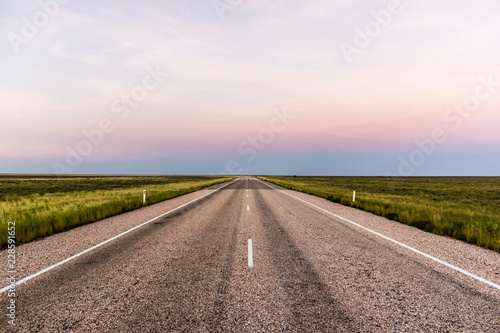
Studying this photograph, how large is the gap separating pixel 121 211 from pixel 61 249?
7141 millimetres

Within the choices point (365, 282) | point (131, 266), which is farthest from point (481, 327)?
point (131, 266)

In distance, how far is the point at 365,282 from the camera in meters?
4.50

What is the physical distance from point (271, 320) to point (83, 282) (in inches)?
129

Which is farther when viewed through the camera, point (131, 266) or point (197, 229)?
point (197, 229)

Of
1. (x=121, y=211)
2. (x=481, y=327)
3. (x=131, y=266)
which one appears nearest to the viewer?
(x=481, y=327)

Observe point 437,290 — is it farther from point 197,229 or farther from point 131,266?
point 197,229

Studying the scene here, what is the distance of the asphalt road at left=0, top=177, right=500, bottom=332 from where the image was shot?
3.27 metres

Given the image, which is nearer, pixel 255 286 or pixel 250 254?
pixel 255 286

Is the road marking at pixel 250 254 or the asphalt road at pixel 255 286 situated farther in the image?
the road marking at pixel 250 254

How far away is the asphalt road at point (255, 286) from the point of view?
3.27 metres

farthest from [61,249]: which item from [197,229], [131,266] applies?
[197,229]

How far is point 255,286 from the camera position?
4277 mm

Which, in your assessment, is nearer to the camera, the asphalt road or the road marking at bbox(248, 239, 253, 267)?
the asphalt road

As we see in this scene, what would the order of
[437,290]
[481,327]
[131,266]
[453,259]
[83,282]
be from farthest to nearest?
[453,259] → [131,266] → [83,282] → [437,290] → [481,327]
